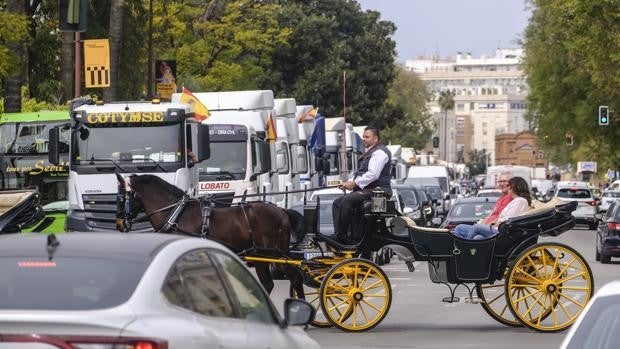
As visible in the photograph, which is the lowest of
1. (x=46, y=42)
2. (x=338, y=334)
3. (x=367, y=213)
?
(x=338, y=334)

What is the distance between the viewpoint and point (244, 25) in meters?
66.6

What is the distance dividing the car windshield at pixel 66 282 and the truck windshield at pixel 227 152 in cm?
2364

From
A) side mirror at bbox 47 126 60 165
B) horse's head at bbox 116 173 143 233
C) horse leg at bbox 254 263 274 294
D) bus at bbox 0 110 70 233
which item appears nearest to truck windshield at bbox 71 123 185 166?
side mirror at bbox 47 126 60 165

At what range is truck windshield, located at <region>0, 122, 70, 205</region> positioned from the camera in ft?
99.3

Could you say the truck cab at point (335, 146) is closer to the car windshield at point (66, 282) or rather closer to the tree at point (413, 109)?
the car windshield at point (66, 282)

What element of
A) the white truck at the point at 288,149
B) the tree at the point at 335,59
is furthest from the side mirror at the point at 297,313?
the tree at the point at 335,59

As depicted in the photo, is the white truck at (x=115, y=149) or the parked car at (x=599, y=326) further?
the white truck at (x=115, y=149)

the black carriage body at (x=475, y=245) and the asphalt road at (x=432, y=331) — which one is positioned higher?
the black carriage body at (x=475, y=245)

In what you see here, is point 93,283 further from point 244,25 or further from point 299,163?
point 244,25

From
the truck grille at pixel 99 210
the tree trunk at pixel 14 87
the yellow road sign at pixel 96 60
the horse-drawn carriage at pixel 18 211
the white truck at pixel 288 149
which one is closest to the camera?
the horse-drawn carriage at pixel 18 211

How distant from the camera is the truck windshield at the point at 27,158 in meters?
30.3

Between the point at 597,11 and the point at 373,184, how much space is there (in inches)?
1228

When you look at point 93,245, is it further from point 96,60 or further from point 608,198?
point 608,198

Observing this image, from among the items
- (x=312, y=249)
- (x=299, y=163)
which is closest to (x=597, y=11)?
(x=299, y=163)
